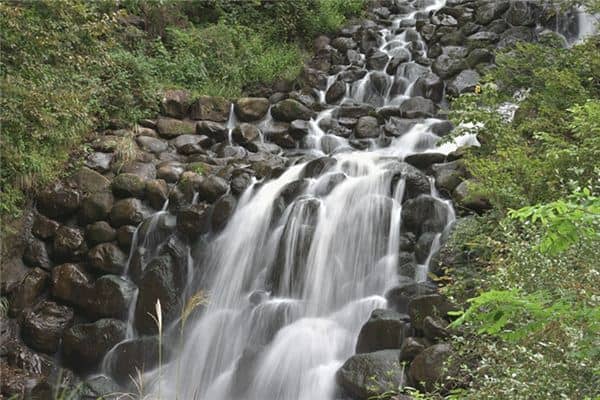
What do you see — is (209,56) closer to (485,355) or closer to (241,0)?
(241,0)

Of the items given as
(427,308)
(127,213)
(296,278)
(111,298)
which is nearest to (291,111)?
(127,213)

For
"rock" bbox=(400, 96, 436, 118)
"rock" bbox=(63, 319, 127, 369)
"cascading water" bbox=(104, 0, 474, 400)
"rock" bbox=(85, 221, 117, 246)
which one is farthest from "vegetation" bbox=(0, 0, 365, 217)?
"rock" bbox=(400, 96, 436, 118)

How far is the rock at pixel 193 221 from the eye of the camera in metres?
8.13

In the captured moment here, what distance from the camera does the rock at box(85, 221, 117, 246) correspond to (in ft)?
27.6

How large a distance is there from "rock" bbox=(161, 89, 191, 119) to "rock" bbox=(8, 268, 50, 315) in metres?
4.15

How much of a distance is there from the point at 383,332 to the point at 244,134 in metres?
5.79

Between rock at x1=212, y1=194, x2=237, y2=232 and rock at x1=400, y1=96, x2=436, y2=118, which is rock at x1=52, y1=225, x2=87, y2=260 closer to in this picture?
rock at x1=212, y1=194, x2=237, y2=232

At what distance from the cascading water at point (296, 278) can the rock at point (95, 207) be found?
2.93ft

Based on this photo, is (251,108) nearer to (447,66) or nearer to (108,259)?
(447,66)

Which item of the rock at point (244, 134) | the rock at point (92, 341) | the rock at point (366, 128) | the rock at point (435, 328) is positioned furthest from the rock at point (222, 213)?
the rock at point (435, 328)

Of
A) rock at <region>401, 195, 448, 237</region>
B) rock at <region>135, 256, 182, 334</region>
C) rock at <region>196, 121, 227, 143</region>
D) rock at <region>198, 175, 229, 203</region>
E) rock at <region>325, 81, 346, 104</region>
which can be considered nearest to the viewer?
rock at <region>401, 195, 448, 237</region>

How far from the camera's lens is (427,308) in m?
5.49

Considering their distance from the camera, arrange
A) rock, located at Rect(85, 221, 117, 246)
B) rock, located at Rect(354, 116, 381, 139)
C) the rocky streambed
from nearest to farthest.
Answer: the rocky streambed → rock, located at Rect(85, 221, 117, 246) → rock, located at Rect(354, 116, 381, 139)

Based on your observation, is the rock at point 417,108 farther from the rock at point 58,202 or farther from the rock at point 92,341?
the rock at point 92,341
